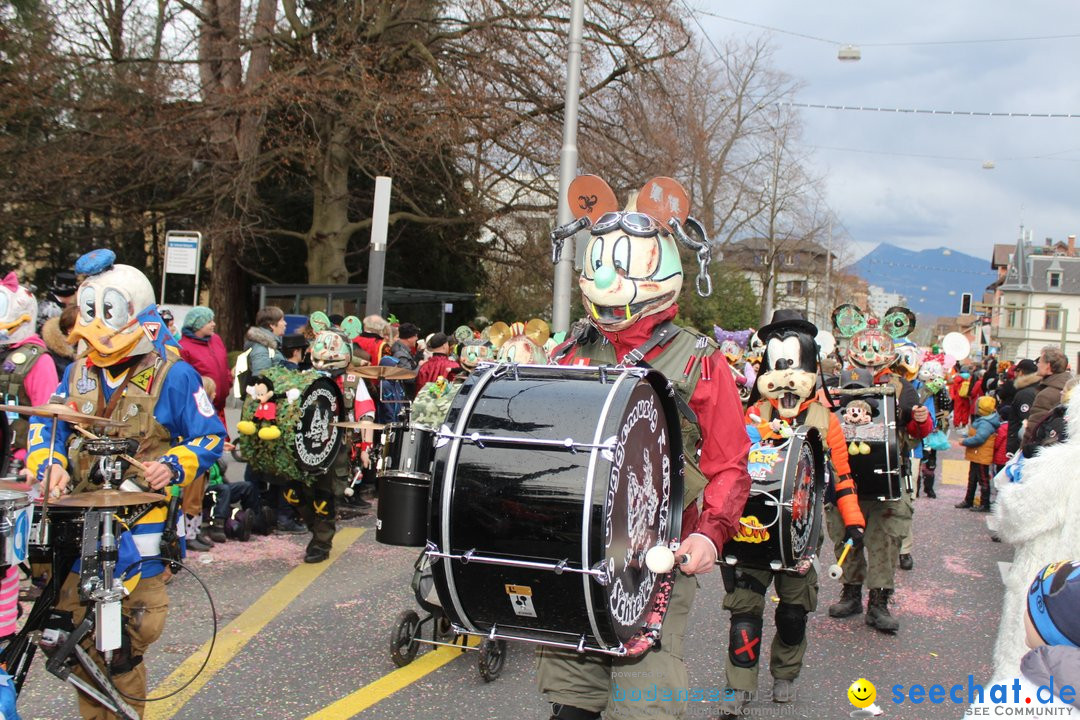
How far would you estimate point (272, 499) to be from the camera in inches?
325

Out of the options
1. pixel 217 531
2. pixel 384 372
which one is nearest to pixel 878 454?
pixel 384 372

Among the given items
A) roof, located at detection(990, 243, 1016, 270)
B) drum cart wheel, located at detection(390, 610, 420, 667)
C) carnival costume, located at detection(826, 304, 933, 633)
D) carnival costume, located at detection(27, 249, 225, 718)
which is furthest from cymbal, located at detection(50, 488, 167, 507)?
roof, located at detection(990, 243, 1016, 270)

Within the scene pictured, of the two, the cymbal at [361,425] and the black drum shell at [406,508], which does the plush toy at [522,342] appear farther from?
the black drum shell at [406,508]

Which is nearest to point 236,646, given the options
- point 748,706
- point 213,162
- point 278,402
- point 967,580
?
point 278,402

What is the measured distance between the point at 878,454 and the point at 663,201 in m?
2.99

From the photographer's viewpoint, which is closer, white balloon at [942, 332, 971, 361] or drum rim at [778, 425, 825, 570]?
drum rim at [778, 425, 825, 570]

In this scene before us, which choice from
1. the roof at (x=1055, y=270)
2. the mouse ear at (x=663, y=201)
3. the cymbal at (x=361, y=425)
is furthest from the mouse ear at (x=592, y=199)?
the roof at (x=1055, y=270)

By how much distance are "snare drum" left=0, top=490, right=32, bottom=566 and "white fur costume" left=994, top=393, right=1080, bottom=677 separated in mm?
3431

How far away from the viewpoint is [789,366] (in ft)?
15.8

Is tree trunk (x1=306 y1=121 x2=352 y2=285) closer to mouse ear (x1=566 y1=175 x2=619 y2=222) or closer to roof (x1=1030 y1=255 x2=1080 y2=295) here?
mouse ear (x1=566 y1=175 x2=619 y2=222)

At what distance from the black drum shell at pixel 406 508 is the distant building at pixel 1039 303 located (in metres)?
74.7

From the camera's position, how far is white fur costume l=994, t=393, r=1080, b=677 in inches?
130

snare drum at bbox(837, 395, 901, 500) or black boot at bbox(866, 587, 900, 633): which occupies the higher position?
snare drum at bbox(837, 395, 901, 500)

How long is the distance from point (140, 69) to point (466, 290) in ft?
29.9
